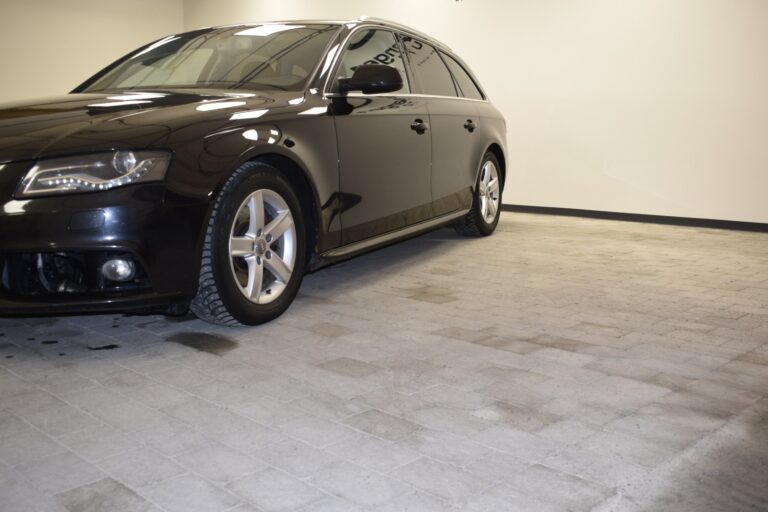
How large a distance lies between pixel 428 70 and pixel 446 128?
40 cm

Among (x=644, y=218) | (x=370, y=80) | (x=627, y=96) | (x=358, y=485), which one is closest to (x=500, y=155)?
(x=627, y=96)

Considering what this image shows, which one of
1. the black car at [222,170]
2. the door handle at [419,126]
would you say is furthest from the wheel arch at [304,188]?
the door handle at [419,126]

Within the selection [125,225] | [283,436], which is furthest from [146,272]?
[283,436]

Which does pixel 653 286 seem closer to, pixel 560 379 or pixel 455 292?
pixel 455 292

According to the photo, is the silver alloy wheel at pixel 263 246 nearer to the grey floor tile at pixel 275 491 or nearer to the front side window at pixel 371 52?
the front side window at pixel 371 52

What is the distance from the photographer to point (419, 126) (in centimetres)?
446

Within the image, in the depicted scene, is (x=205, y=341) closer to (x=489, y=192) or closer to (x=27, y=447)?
(x=27, y=447)

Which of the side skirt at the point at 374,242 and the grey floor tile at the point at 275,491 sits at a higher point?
the side skirt at the point at 374,242

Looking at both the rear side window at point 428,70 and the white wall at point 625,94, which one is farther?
the white wall at point 625,94

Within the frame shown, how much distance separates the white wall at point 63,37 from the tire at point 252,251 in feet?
26.4

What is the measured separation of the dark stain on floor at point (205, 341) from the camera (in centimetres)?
303

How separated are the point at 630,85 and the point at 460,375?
16.6 ft

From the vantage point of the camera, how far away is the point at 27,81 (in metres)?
10.1

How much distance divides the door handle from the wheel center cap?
147 cm
